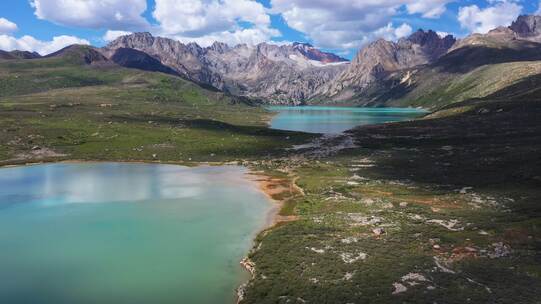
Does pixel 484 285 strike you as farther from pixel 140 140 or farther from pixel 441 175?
pixel 140 140

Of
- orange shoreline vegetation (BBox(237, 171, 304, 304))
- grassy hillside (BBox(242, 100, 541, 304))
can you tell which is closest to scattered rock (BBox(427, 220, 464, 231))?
grassy hillside (BBox(242, 100, 541, 304))

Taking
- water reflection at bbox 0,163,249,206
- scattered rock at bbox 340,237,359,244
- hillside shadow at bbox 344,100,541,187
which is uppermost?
hillside shadow at bbox 344,100,541,187

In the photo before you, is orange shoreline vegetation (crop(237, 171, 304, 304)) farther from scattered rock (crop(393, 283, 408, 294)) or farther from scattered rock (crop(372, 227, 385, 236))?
scattered rock (crop(393, 283, 408, 294))

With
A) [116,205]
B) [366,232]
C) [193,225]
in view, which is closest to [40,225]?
[116,205]

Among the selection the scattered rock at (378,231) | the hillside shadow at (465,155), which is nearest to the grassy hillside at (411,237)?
the scattered rock at (378,231)

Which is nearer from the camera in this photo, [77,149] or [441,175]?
[441,175]

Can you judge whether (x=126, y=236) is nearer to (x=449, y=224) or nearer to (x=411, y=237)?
(x=411, y=237)

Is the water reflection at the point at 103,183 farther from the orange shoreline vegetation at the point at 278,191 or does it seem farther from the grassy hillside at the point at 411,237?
the grassy hillside at the point at 411,237

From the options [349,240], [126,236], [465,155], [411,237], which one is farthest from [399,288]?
[465,155]
